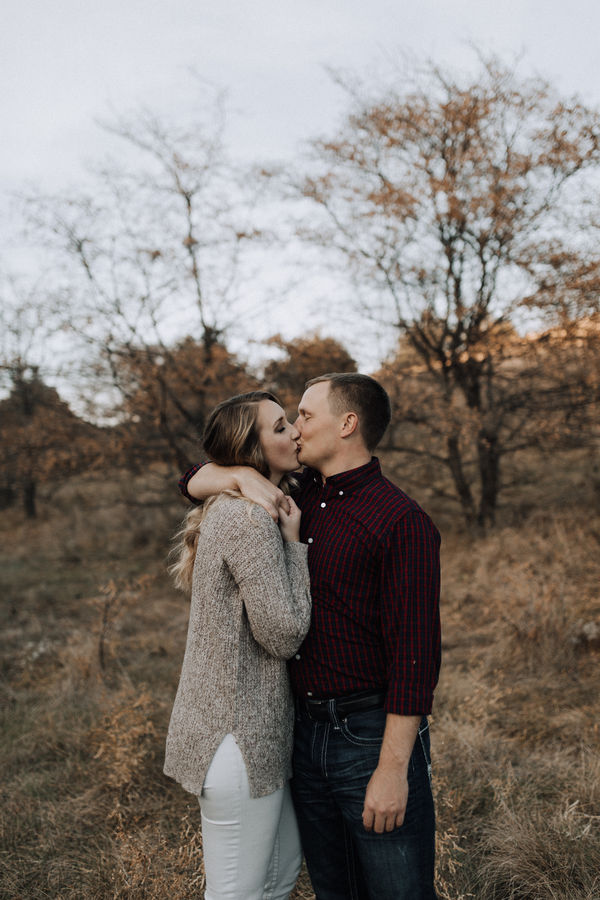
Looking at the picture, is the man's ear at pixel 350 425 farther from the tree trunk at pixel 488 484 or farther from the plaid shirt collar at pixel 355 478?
the tree trunk at pixel 488 484

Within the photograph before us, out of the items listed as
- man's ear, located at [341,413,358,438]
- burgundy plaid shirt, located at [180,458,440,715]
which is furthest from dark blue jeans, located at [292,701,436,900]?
man's ear, located at [341,413,358,438]

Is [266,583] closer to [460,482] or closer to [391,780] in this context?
[391,780]

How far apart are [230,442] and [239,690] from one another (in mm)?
734

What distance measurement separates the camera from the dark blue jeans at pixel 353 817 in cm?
170

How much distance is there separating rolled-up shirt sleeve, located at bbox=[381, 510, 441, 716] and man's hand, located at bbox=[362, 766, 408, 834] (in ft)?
0.53

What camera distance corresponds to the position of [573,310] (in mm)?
7375

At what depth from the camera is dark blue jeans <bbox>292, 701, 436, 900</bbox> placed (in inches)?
67.0

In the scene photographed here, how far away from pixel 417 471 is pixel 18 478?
8519mm

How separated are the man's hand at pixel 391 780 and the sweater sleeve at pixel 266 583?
1.10 feet

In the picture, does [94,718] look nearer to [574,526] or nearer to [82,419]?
[82,419]

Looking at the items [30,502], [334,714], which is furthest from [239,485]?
[30,502]

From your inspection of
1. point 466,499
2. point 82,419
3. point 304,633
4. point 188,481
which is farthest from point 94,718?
point 466,499

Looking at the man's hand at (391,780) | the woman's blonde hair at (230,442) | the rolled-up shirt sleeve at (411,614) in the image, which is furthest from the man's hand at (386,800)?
the woman's blonde hair at (230,442)

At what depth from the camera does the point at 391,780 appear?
1.64 metres
